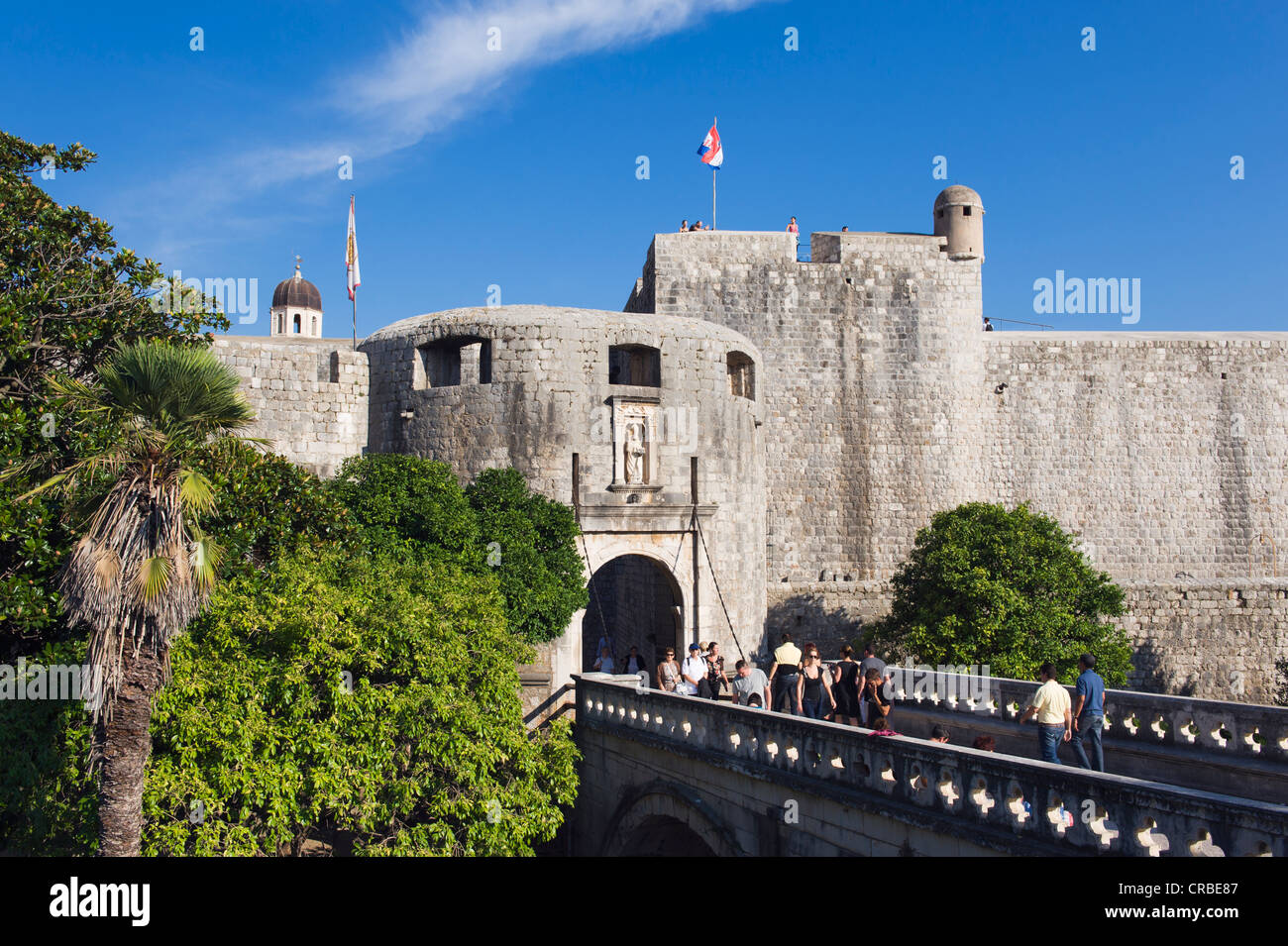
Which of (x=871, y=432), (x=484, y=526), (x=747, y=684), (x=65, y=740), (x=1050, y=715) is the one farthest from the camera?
(x=871, y=432)

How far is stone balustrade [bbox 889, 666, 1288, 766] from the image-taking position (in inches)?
477

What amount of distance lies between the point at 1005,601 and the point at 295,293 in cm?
5234

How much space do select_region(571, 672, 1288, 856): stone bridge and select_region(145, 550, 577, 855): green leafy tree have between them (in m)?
1.85

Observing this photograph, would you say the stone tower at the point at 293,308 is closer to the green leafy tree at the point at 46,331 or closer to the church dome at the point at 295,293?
the church dome at the point at 295,293

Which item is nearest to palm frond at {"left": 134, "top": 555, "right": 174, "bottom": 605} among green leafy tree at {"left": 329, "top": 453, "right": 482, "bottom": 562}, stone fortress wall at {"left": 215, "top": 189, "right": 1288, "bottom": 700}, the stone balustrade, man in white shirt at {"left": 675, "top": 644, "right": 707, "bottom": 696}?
green leafy tree at {"left": 329, "top": 453, "right": 482, "bottom": 562}

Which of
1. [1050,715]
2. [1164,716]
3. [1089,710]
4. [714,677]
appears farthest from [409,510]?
[1164,716]

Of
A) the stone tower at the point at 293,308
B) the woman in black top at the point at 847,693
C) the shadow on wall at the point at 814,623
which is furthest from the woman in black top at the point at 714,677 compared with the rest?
the stone tower at the point at 293,308

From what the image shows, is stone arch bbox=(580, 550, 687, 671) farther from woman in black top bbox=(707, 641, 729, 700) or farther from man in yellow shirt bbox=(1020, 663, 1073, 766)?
man in yellow shirt bbox=(1020, 663, 1073, 766)

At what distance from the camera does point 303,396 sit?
A: 21172mm

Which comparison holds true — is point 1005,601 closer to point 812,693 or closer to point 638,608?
point 638,608
